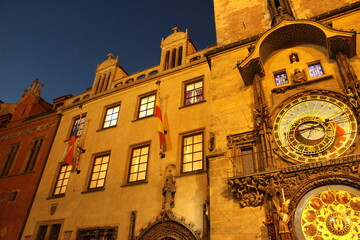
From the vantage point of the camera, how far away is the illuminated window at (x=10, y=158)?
19.4m

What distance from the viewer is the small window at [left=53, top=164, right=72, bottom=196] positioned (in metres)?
15.8

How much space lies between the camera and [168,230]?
1120 cm

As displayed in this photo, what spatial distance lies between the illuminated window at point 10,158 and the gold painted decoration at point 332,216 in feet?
61.7

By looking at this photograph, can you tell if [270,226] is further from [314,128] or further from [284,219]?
[314,128]

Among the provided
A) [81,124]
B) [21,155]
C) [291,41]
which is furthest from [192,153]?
[21,155]

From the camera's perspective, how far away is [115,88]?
18.0 meters

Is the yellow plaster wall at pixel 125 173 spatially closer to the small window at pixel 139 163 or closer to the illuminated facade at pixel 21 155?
the small window at pixel 139 163

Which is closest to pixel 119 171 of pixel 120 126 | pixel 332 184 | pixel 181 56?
pixel 120 126

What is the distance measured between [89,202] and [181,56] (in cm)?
944

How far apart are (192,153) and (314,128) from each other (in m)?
5.37

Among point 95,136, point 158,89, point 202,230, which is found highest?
point 158,89

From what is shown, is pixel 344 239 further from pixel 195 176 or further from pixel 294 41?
pixel 294 41

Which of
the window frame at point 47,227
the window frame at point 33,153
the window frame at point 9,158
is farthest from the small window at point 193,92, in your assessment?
the window frame at point 9,158

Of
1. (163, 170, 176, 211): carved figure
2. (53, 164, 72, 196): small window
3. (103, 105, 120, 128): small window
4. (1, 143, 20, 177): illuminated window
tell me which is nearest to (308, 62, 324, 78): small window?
(163, 170, 176, 211): carved figure
